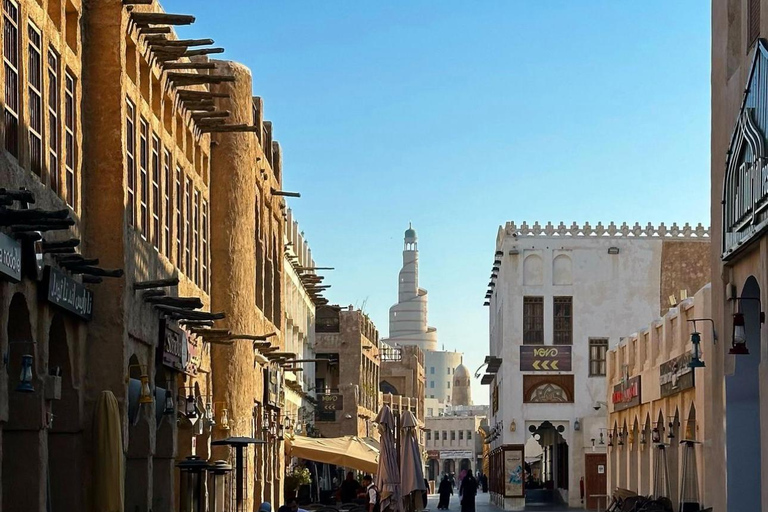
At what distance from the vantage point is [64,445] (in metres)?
18.1

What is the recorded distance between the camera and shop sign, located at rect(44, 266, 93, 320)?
643 inches

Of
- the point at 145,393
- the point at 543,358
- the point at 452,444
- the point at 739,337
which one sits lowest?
the point at 452,444

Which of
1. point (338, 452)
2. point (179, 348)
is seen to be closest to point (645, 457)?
point (338, 452)

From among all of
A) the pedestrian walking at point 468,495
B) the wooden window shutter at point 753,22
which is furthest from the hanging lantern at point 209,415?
the wooden window shutter at point 753,22

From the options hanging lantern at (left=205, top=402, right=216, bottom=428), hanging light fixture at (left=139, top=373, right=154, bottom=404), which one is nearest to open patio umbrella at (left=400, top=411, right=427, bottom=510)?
hanging lantern at (left=205, top=402, right=216, bottom=428)

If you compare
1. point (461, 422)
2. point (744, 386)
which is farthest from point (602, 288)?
point (461, 422)

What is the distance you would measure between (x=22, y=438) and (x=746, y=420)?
29.0 ft

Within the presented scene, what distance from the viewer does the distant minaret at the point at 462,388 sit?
7397 inches

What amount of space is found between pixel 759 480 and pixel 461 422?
128 meters

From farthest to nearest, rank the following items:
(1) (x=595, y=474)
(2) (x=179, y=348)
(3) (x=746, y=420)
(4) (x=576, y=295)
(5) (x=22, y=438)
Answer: (4) (x=576, y=295) → (1) (x=595, y=474) → (2) (x=179, y=348) → (3) (x=746, y=420) → (5) (x=22, y=438)

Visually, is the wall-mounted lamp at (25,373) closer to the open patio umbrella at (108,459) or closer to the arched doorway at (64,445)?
the open patio umbrella at (108,459)

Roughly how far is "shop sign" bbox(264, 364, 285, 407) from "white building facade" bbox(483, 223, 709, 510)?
56.7 feet

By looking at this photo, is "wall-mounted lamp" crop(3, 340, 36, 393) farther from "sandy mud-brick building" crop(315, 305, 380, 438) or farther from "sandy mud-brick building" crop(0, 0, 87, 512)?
"sandy mud-brick building" crop(315, 305, 380, 438)

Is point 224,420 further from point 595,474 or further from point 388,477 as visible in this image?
point 595,474
